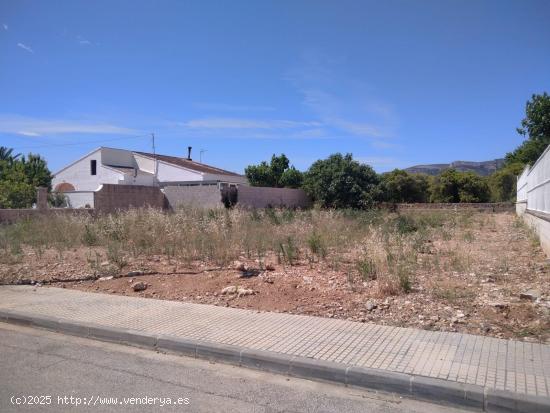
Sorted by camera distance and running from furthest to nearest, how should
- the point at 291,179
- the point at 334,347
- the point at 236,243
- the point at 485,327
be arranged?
1. the point at 291,179
2. the point at 236,243
3. the point at 485,327
4. the point at 334,347

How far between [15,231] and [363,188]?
79.5ft

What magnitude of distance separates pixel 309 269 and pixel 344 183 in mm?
25349

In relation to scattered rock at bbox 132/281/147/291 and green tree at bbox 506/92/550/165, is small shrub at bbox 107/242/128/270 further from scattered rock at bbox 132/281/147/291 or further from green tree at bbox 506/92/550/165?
green tree at bbox 506/92/550/165

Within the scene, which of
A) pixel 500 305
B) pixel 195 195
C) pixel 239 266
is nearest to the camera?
pixel 500 305

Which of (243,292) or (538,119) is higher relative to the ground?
(538,119)

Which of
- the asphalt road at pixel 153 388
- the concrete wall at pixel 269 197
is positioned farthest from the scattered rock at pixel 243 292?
the concrete wall at pixel 269 197

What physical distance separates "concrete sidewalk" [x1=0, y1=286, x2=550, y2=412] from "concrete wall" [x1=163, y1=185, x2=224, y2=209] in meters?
22.2

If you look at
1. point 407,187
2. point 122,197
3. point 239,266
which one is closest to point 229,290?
point 239,266

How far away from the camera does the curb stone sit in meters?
4.22

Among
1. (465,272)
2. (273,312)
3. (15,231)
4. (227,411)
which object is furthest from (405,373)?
(15,231)

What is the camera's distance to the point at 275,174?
47.0 metres

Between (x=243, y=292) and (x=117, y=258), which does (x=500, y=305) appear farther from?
(x=117, y=258)

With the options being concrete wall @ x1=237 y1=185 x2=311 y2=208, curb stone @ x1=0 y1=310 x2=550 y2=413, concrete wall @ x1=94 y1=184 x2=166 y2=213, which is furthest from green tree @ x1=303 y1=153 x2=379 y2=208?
curb stone @ x1=0 y1=310 x2=550 y2=413

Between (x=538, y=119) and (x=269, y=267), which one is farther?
(x=538, y=119)
